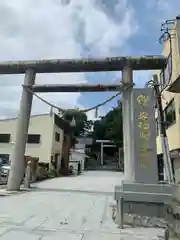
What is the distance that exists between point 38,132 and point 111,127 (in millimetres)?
21663

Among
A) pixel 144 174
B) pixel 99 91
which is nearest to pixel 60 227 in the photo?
pixel 144 174

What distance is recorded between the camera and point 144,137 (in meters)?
7.82

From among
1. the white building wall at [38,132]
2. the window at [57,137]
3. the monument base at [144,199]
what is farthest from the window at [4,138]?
the monument base at [144,199]

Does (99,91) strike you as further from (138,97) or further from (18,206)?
(18,206)

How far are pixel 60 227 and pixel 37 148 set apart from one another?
23.0 m

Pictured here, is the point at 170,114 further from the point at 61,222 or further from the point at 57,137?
the point at 57,137

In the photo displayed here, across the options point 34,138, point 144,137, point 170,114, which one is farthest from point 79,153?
point 144,137

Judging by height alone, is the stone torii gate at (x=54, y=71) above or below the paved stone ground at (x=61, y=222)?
above

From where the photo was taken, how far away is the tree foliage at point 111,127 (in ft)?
151

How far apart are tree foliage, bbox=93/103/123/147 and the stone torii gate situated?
72.6 feet

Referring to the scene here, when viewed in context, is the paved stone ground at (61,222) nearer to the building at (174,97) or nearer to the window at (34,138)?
the building at (174,97)

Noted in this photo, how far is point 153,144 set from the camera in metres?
7.75

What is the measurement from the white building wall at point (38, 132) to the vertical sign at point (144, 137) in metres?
21.2

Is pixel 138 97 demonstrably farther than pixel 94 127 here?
No
